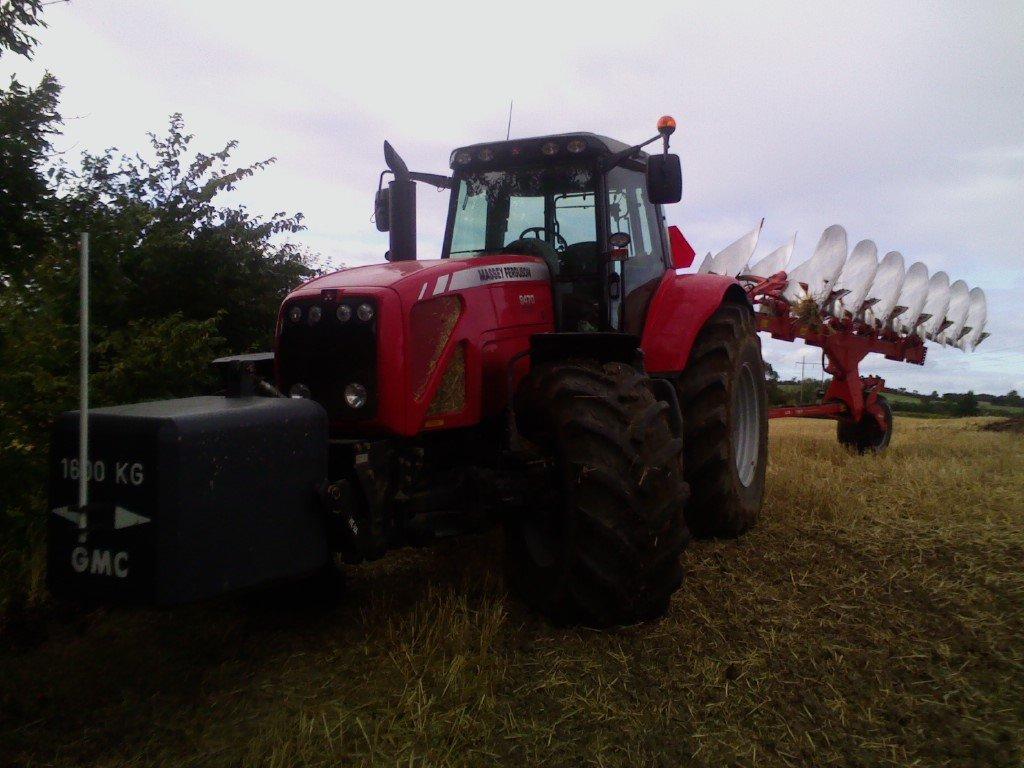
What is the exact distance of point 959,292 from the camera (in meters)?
10.9

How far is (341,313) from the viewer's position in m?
3.67

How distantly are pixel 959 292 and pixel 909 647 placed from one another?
8736 mm

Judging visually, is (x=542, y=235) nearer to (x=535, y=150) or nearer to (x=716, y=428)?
(x=535, y=150)

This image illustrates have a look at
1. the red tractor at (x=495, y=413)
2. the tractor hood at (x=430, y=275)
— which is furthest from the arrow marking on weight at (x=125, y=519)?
the tractor hood at (x=430, y=275)

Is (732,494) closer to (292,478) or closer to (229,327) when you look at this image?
(292,478)

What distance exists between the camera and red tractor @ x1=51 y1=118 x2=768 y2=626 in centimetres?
299

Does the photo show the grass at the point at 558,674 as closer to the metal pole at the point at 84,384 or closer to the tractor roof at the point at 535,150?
the metal pole at the point at 84,384

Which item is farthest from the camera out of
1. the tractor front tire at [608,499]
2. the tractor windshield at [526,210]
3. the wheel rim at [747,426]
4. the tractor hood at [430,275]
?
the wheel rim at [747,426]

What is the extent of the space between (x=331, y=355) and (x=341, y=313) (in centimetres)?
19

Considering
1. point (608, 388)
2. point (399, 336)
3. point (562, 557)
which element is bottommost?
point (562, 557)

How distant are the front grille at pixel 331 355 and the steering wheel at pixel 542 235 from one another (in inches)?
59.8

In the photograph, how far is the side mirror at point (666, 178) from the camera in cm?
448

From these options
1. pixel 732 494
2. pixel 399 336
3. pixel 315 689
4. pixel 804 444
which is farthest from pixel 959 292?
pixel 315 689

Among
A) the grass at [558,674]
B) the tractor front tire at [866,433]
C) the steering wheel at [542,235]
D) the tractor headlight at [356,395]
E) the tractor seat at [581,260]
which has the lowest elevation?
the grass at [558,674]
